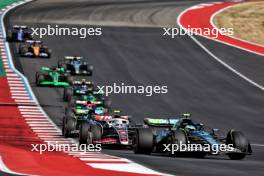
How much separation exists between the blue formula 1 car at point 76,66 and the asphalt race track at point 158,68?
740mm

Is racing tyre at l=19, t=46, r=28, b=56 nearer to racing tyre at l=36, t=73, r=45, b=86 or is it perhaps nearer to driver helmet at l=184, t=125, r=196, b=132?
racing tyre at l=36, t=73, r=45, b=86

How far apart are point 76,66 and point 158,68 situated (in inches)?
196

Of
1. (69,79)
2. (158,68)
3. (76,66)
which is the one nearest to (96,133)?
(69,79)

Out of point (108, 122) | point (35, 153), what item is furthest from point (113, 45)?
point (35, 153)

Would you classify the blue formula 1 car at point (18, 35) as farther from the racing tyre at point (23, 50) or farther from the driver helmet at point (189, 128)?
the driver helmet at point (189, 128)

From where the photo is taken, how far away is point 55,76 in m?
42.0

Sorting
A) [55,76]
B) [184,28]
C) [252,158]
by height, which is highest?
[184,28]

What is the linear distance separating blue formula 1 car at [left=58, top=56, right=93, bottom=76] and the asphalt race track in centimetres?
74

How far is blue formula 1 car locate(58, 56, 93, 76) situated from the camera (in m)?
45.4

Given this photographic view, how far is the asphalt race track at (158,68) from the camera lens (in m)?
29.2

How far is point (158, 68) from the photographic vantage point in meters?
48.2

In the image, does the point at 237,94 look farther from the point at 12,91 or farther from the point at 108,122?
the point at 108,122

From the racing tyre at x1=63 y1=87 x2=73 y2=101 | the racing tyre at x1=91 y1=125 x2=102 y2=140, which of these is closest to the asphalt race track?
the racing tyre at x1=63 y1=87 x2=73 y2=101

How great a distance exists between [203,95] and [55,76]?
7089 mm
